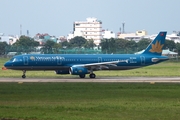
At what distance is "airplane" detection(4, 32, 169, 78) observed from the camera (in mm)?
62750

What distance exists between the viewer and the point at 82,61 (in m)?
65.2

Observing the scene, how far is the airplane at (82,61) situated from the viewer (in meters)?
62.8

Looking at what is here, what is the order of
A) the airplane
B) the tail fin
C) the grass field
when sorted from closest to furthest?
the grass field
the airplane
the tail fin

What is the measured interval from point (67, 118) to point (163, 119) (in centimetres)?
491

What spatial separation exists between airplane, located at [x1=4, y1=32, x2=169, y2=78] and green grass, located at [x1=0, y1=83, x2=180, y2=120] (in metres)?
16.0

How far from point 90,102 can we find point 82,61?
101 ft

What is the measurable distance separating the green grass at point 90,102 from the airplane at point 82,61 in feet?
52.4

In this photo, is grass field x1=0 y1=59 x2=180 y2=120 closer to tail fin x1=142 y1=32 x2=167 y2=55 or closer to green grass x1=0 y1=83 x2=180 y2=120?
green grass x1=0 y1=83 x2=180 y2=120

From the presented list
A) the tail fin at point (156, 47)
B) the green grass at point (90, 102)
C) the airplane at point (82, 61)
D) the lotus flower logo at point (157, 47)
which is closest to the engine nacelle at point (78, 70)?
the airplane at point (82, 61)

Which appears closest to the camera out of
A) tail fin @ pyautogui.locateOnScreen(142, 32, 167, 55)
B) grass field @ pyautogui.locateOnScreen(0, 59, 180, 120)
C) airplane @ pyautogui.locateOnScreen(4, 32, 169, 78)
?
grass field @ pyautogui.locateOnScreen(0, 59, 180, 120)

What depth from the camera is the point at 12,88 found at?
44.6 metres

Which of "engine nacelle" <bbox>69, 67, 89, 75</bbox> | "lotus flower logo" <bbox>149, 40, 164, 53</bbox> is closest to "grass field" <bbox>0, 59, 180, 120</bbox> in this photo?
"engine nacelle" <bbox>69, 67, 89, 75</bbox>

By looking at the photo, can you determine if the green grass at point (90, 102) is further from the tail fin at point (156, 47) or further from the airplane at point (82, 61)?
the tail fin at point (156, 47)

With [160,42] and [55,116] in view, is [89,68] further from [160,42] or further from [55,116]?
[55,116]
